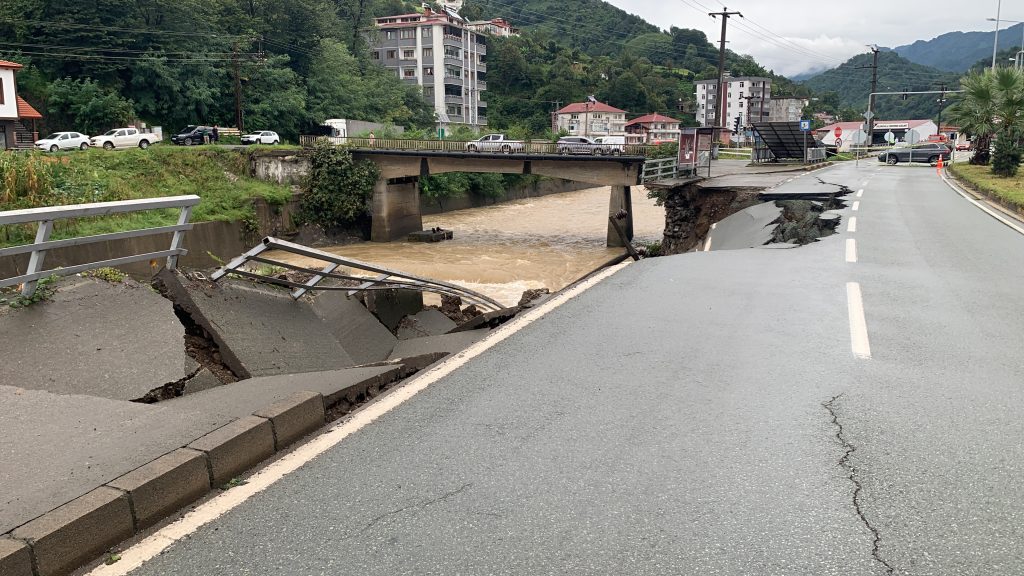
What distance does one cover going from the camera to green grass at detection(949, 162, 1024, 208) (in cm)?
2055

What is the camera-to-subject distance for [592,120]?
365 feet

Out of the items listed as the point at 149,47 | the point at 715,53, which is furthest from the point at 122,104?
the point at 715,53

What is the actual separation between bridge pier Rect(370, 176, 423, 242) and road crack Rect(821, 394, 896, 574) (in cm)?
3723

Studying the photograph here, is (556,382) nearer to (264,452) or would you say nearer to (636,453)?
(636,453)

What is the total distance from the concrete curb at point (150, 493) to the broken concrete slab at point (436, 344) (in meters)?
2.99

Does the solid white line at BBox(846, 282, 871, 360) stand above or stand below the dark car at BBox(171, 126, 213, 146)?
below

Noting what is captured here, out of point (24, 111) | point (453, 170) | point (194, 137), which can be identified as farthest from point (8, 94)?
point (453, 170)

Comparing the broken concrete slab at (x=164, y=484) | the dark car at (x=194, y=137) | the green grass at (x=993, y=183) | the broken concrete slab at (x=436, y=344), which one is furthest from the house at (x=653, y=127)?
the broken concrete slab at (x=164, y=484)

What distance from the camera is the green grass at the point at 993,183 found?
20.5 metres

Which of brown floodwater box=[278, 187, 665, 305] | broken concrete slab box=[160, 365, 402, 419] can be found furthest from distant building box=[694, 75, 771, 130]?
broken concrete slab box=[160, 365, 402, 419]

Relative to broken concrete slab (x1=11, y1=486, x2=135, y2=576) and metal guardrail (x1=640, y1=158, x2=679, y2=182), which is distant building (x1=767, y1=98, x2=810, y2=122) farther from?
broken concrete slab (x1=11, y1=486, x2=135, y2=576)

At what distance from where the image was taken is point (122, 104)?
47375 mm

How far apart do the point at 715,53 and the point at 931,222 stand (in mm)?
188659

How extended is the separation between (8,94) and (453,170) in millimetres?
23948
